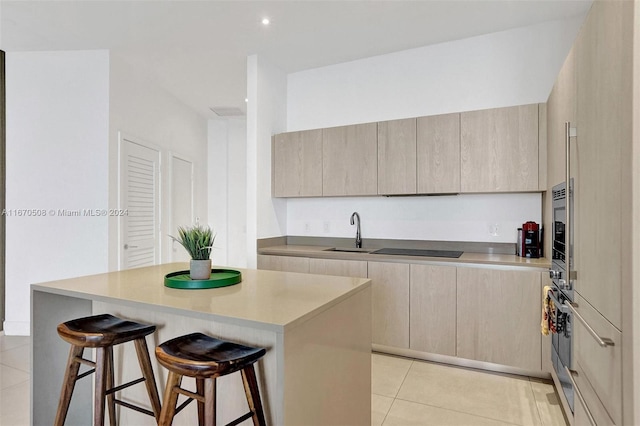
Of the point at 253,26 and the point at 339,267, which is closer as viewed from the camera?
the point at 253,26

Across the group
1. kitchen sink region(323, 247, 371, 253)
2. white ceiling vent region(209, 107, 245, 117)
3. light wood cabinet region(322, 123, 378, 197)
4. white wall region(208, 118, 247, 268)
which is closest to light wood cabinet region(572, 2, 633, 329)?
light wood cabinet region(322, 123, 378, 197)

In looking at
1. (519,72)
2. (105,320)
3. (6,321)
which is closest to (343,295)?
(105,320)

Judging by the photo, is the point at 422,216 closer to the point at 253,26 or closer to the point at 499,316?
the point at 499,316

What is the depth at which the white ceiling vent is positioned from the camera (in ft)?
17.8

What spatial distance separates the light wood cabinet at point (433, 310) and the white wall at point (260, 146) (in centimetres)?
160

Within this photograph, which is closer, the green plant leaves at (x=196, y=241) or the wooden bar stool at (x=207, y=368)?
the wooden bar stool at (x=207, y=368)

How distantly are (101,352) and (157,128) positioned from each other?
3611mm

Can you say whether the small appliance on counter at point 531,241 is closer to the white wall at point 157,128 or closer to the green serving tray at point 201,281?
the green serving tray at point 201,281

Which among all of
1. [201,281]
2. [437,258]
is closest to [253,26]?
[201,281]

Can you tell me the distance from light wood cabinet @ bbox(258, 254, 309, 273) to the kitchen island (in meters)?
1.25

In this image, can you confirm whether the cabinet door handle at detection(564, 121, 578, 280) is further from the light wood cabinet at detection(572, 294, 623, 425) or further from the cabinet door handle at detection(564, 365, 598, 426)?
the cabinet door handle at detection(564, 365, 598, 426)

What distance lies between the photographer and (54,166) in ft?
11.9

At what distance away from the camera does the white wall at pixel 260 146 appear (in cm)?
364

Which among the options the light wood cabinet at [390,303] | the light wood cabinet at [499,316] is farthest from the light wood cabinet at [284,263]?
the light wood cabinet at [499,316]
